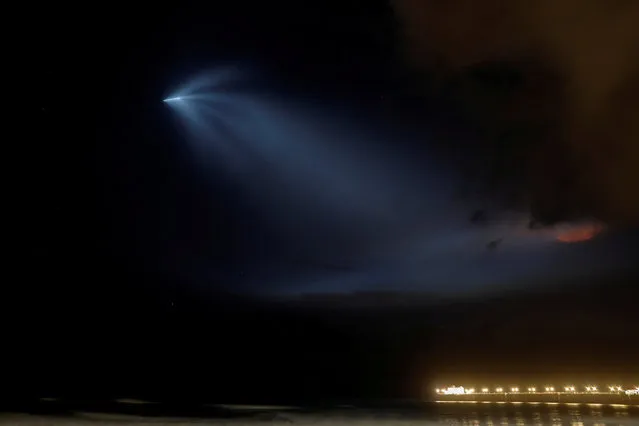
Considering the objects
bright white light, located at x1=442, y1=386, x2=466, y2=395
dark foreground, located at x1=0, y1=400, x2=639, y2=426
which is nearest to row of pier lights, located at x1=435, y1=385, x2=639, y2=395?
bright white light, located at x1=442, y1=386, x2=466, y2=395

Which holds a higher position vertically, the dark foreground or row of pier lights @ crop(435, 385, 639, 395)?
row of pier lights @ crop(435, 385, 639, 395)

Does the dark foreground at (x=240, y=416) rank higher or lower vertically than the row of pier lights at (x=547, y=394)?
lower

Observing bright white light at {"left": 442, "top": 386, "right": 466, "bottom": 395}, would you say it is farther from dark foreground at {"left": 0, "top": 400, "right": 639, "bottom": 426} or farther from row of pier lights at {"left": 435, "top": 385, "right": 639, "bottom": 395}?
dark foreground at {"left": 0, "top": 400, "right": 639, "bottom": 426}

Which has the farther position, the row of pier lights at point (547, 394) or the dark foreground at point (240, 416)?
the row of pier lights at point (547, 394)

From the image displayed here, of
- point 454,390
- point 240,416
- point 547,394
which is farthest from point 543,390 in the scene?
point 240,416

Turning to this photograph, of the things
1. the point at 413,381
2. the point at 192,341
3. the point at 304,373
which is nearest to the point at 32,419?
the point at 192,341

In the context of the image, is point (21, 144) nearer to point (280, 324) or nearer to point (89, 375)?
point (89, 375)

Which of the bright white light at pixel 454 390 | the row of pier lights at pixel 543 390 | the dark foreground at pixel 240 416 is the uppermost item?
the row of pier lights at pixel 543 390

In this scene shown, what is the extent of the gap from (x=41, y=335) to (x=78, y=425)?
29.6ft

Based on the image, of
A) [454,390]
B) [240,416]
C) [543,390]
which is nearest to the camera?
[240,416]

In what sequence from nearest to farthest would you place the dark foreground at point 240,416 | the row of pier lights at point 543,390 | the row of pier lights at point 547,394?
the dark foreground at point 240,416 < the row of pier lights at point 547,394 < the row of pier lights at point 543,390

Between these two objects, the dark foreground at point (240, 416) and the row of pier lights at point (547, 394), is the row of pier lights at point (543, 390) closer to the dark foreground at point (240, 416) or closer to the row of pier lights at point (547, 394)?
the row of pier lights at point (547, 394)

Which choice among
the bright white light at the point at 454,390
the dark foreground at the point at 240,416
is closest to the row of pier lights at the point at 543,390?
the bright white light at the point at 454,390

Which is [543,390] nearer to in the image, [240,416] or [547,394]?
[547,394]
